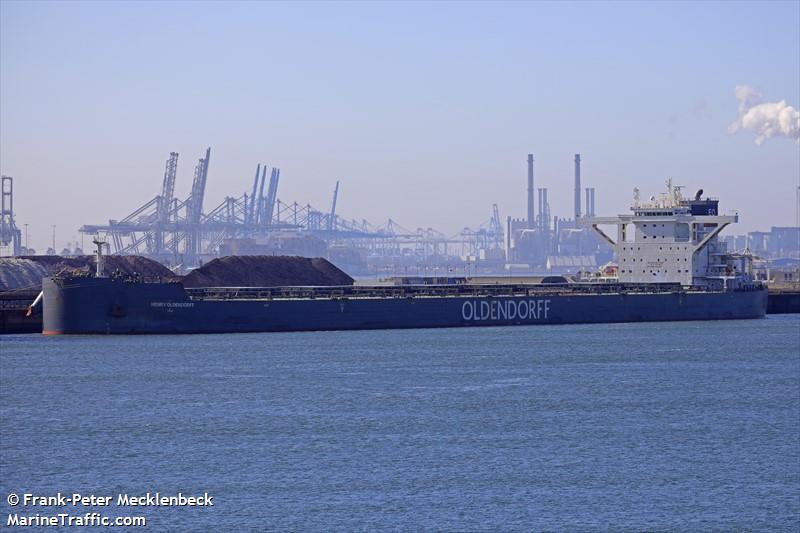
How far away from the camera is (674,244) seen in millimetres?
55344

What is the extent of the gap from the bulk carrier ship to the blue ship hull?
0.12 feet

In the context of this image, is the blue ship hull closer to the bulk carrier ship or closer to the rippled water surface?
the bulk carrier ship

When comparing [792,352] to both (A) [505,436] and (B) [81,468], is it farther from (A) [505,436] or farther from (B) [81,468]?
(B) [81,468]

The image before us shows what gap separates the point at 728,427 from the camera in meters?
25.8

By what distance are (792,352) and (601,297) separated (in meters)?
11.4

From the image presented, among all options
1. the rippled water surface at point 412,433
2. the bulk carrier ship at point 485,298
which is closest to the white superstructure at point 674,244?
the bulk carrier ship at point 485,298

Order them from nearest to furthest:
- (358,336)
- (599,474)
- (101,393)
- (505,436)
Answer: (599,474) < (505,436) < (101,393) < (358,336)

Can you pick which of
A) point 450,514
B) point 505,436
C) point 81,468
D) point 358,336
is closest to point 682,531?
point 450,514

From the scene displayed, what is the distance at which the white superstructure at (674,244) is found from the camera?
55.2 meters

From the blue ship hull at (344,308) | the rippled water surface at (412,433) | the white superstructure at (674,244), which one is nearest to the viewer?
the rippled water surface at (412,433)

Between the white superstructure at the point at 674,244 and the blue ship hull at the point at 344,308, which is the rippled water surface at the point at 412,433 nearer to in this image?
the blue ship hull at the point at 344,308

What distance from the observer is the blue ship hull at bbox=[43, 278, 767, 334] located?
43094mm

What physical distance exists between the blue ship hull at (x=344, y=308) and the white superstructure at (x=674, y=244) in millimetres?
1704

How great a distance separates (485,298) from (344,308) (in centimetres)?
579
